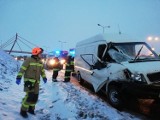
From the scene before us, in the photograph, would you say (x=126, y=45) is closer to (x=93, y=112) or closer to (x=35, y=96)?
(x=93, y=112)

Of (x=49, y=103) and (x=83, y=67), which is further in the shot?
(x=83, y=67)

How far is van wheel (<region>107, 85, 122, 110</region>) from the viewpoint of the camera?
7.45 meters

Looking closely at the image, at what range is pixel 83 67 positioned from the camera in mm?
11781

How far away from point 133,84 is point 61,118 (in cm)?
231

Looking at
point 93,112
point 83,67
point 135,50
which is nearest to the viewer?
point 93,112

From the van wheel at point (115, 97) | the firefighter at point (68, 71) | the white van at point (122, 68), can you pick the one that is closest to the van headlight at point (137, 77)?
the white van at point (122, 68)

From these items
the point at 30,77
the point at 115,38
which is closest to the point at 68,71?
the point at 115,38

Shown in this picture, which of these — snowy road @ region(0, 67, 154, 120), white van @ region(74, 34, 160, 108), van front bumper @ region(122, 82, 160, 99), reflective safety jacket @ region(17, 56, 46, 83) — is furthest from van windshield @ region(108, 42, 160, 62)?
reflective safety jacket @ region(17, 56, 46, 83)

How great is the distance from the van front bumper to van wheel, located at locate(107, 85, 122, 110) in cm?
51

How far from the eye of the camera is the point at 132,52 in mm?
8586

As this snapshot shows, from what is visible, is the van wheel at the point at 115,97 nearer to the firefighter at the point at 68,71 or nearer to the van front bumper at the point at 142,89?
the van front bumper at the point at 142,89

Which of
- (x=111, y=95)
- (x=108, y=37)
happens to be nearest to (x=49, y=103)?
(x=111, y=95)

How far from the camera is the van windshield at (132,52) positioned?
26.7ft

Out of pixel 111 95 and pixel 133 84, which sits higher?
pixel 133 84
